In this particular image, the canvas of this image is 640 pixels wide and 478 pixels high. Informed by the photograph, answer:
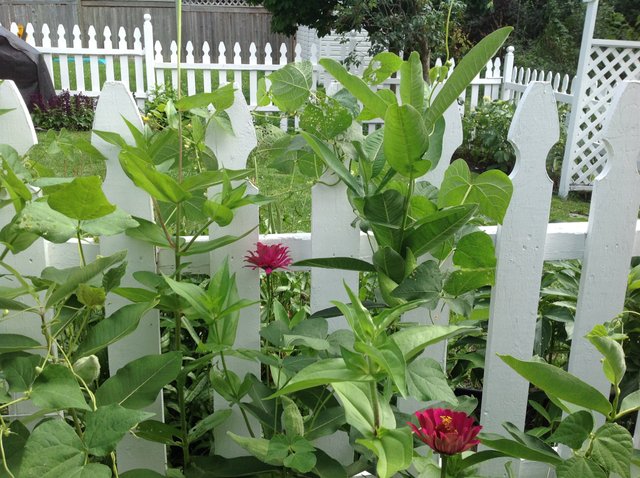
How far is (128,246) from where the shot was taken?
134 centimetres

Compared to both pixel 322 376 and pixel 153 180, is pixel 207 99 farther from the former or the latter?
pixel 322 376

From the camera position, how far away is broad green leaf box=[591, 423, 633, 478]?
111cm

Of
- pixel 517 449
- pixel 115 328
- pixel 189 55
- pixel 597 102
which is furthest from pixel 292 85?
pixel 189 55

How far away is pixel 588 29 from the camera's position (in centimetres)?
605

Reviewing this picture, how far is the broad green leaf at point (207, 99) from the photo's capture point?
1.11 meters

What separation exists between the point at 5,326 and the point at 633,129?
1.36m

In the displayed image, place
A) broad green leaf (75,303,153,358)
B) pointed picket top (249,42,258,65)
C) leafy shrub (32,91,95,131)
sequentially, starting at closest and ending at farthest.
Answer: broad green leaf (75,303,153,358) → leafy shrub (32,91,95,131) → pointed picket top (249,42,258,65)

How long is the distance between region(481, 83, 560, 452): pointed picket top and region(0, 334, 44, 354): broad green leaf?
94 centimetres

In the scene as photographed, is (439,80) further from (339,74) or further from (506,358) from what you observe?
(506,358)

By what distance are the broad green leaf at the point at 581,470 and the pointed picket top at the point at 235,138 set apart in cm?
82

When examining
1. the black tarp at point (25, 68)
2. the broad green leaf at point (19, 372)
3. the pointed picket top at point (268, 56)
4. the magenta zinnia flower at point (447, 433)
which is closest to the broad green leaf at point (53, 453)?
the broad green leaf at point (19, 372)

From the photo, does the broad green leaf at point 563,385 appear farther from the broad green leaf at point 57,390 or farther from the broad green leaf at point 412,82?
the broad green leaf at point 57,390

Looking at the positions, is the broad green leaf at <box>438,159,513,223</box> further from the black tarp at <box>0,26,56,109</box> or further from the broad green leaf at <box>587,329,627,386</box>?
the black tarp at <box>0,26,56,109</box>

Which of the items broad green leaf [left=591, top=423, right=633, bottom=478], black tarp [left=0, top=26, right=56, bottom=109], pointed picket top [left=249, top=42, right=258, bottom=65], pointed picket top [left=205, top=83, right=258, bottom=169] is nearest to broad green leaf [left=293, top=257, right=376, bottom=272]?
pointed picket top [left=205, top=83, right=258, bottom=169]
